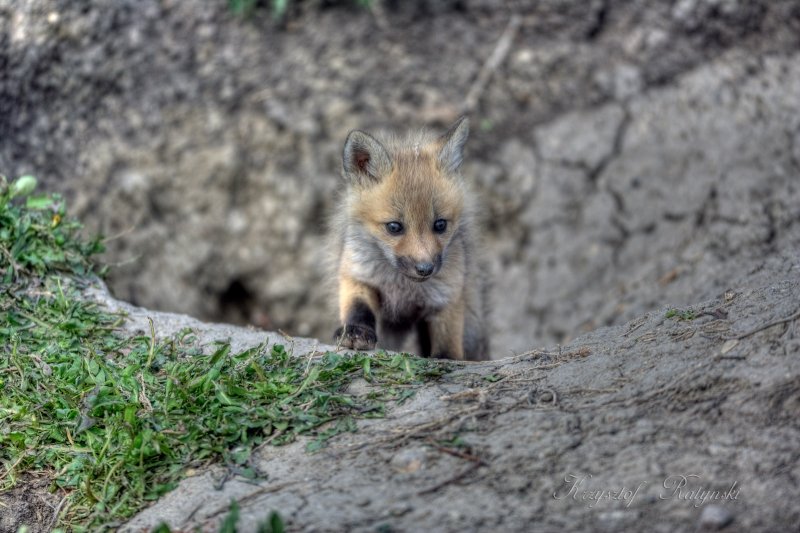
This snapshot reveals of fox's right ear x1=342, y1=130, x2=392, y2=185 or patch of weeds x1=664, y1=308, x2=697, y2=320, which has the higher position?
fox's right ear x1=342, y1=130, x2=392, y2=185

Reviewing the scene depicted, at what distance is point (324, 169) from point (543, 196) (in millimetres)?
1793

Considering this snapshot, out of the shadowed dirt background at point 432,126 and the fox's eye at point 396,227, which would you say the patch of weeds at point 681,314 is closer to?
the shadowed dirt background at point 432,126

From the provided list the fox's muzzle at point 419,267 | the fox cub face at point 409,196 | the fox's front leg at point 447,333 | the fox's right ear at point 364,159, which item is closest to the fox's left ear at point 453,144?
the fox cub face at point 409,196

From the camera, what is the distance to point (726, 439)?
8.42ft

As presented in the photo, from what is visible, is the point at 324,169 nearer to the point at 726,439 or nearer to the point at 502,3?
the point at 502,3

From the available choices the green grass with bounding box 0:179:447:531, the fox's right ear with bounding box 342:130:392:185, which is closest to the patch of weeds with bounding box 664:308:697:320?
the green grass with bounding box 0:179:447:531

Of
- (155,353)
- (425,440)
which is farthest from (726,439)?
(155,353)

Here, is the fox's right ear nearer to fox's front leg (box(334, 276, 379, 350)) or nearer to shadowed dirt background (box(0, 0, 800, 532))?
fox's front leg (box(334, 276, 379, 350))

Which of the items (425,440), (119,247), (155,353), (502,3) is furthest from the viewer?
(502,3)

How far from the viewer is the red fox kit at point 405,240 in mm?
3979

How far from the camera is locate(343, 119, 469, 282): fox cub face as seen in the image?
3.94 meters

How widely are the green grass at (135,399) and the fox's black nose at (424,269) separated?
0.48 meters

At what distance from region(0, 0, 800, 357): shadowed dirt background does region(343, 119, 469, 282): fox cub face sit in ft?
6.48

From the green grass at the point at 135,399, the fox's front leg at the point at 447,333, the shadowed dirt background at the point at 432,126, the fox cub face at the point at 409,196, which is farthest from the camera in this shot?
the shadowed dirt background at the point at 432,126
